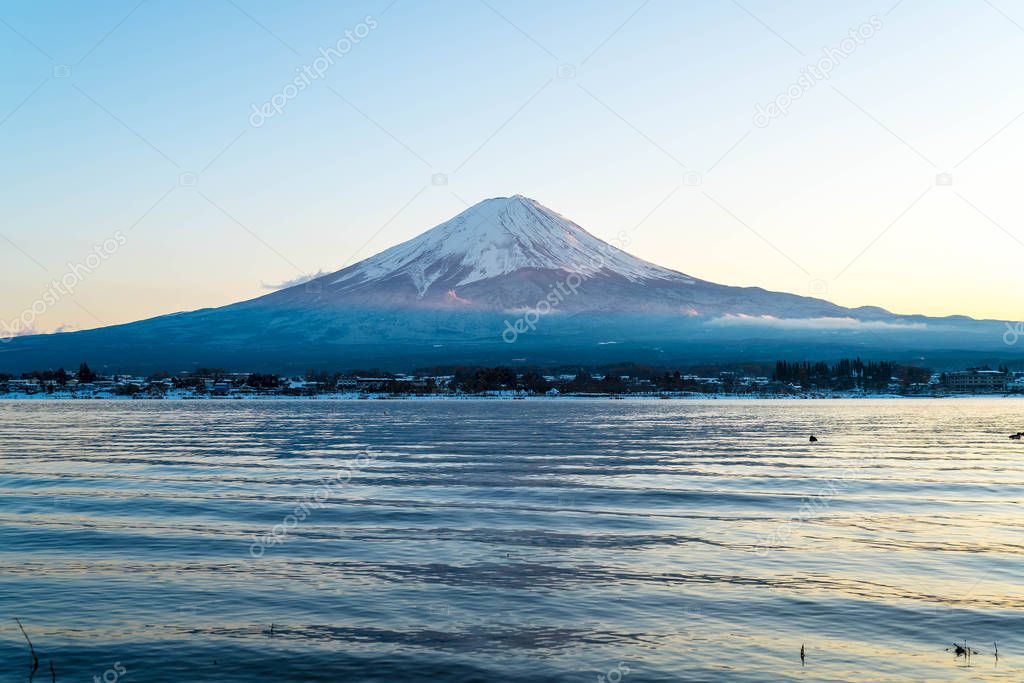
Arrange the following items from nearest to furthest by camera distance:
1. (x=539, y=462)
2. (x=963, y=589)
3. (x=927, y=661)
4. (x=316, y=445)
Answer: (x=927, y=661) < (x=963, y=589) < (x=539, y=462) < (x=316, y=445)

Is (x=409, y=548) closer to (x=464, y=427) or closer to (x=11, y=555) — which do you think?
(x=11, y=555)

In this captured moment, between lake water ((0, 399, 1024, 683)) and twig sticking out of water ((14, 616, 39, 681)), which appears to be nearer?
twig sticking out of water ((14, 616, 39, 681))

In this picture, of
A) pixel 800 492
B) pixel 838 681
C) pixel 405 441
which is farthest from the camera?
pixel 405 441

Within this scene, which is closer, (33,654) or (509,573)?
(33,654)

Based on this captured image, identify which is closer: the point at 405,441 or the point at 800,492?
the point at 800,492

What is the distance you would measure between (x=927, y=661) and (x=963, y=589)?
18.1ft

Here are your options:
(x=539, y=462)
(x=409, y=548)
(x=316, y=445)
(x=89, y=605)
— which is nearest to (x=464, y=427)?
(x=316, y=445)

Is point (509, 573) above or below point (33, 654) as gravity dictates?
above

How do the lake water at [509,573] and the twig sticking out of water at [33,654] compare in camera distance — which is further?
the lake water at [509,573]

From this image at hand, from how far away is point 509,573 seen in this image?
22234mm

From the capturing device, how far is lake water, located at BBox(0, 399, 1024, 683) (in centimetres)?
1645

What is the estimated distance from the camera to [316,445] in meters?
63.2

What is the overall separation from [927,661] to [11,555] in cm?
2115

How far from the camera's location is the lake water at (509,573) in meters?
16.5
